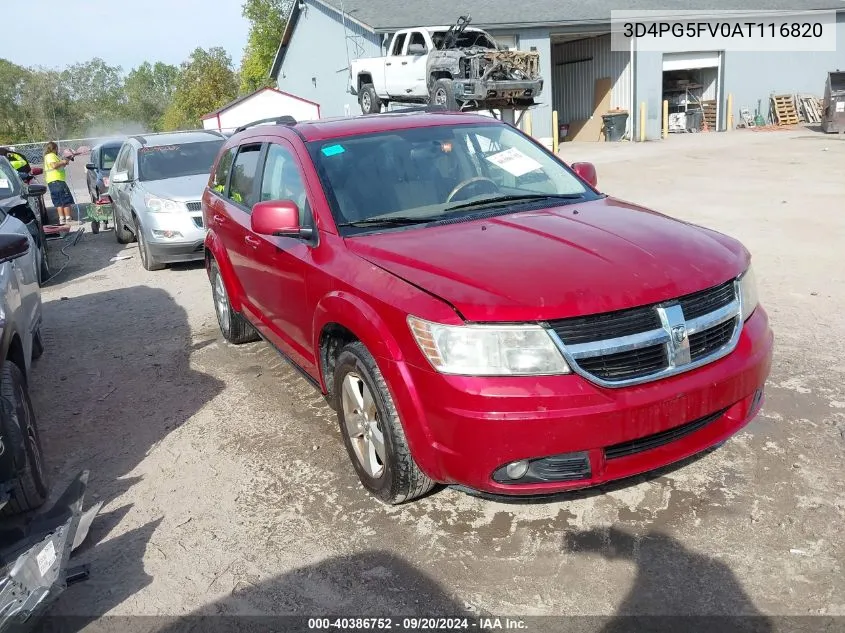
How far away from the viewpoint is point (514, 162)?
4.43m

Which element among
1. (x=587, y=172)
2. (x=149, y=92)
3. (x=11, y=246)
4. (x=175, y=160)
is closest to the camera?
(x=11, y=246)

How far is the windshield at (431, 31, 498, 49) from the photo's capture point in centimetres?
1789

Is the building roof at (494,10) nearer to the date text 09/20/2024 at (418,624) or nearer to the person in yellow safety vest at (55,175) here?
the person in yellow safety vest at (55,175)

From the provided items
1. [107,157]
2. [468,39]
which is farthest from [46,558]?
[468,39]

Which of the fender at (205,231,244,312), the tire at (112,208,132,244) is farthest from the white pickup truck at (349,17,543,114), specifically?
the fender at (205,231,244,312)

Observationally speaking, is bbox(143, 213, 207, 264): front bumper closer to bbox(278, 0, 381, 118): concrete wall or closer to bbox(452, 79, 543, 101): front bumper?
bbox(452, 79, 543, 101): front bumper

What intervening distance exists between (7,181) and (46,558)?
325 inches

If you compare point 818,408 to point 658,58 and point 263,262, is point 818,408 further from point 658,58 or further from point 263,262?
point 658,58

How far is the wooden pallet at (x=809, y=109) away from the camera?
28.9 meters

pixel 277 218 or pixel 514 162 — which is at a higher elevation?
pixel 514 162

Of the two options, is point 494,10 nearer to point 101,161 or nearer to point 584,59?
point 584,59

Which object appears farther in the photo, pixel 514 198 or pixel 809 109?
pixel 809 109

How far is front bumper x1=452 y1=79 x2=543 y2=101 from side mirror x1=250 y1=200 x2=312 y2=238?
13.8 metres

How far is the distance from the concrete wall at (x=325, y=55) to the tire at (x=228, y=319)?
63.3 feet
